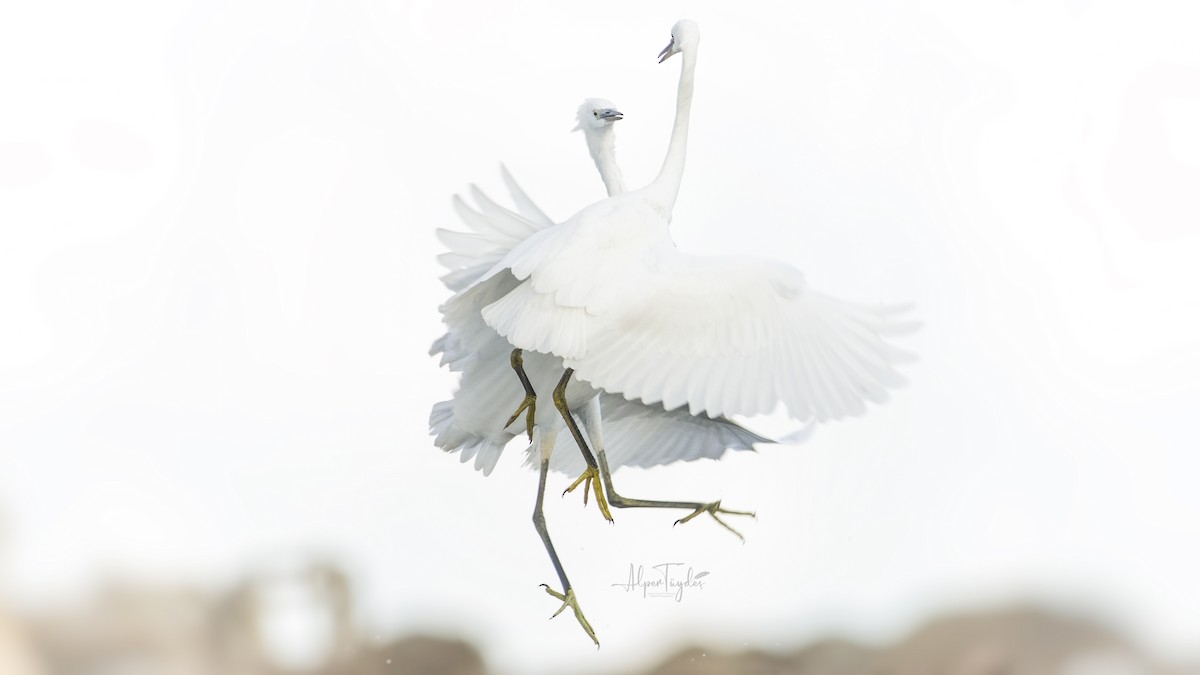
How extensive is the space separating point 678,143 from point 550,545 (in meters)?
1.28

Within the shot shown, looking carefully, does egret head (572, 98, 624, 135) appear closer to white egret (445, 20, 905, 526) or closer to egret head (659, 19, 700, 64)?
egret head (659, 19, 700, 64)

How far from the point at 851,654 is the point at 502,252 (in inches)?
93.3

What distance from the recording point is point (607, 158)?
364cm

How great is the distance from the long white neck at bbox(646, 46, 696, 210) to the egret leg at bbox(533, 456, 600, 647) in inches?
34.9

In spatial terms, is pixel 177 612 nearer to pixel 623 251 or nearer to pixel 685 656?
pixel 685 656

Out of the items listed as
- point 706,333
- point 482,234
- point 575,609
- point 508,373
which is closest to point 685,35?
point 482,234

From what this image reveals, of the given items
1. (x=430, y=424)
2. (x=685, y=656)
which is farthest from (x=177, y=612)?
(x=685, y=656)

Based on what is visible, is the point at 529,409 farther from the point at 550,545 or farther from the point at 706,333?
the point at 706,333

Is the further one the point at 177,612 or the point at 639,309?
the point at 177,612

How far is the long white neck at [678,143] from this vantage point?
3.44 meters

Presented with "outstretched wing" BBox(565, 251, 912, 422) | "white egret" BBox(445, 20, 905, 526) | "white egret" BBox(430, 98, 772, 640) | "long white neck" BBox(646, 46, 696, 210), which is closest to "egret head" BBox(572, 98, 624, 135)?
"white egret" BBox(430, 98, 772, 640)

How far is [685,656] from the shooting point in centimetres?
444

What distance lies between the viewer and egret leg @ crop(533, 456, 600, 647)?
3604 millimetres

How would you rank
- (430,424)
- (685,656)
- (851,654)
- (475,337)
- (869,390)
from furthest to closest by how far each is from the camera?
1. (851,654)
2. (685,656)
3. (430,424)
4. (475,337)
5. (869,390)
